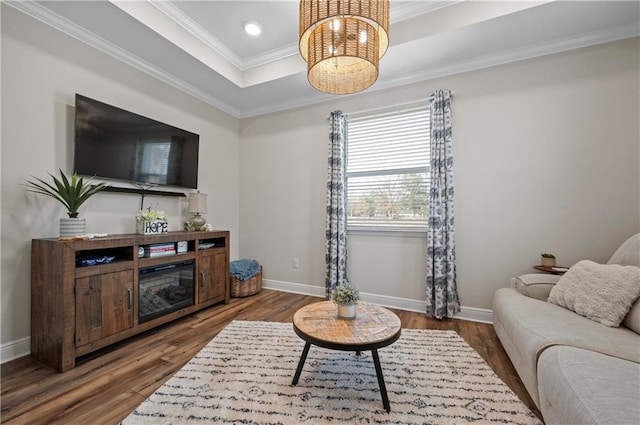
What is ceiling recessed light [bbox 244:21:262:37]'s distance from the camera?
263cm

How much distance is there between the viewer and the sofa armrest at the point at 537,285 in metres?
2.01

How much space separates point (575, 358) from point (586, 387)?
0.72 feet

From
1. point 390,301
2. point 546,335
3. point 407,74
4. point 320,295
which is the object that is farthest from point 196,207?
point 546,335

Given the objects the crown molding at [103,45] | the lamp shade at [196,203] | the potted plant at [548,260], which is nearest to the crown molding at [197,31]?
the crown molding at [103,45]

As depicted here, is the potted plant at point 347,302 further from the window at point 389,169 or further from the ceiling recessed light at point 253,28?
the ceiling recessed light at point 253,28

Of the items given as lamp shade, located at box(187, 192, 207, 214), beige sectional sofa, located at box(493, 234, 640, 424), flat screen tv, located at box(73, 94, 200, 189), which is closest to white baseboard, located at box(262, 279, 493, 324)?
beige sectional sofa, located at box(493, 234, 640, 424)

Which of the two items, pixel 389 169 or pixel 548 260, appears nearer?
pixel 548 260

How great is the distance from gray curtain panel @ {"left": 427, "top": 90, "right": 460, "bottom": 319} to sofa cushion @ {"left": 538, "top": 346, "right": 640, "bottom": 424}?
1.43 meters

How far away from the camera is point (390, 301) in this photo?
3133mm

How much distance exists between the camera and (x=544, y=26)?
7.38 ft

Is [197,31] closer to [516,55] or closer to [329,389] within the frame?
[516,55]

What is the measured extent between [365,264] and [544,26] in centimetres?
280

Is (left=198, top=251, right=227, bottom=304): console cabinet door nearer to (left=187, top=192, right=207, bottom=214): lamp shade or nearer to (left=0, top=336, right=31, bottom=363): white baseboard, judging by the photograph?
(left=187, top=192, right=207, bottom=214): lamp shade

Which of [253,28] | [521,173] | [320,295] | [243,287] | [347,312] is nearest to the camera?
[347,312]
